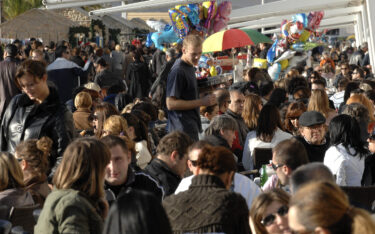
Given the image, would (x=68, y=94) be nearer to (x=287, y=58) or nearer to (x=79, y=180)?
(x=287, y=58)

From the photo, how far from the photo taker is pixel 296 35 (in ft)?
67.6

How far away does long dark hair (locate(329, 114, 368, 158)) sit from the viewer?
6188 millimetres

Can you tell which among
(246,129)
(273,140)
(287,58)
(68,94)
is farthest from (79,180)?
(287,58)

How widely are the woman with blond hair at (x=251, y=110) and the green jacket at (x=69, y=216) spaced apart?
491cm

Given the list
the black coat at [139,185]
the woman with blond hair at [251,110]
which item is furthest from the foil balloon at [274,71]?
the black coat at [139,185]

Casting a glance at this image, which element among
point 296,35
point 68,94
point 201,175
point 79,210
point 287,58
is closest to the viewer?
point 79,210

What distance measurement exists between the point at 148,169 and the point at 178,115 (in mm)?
1593

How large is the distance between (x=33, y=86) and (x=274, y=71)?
1263cm

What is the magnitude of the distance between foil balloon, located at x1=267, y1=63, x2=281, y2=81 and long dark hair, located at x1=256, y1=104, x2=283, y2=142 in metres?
10.1

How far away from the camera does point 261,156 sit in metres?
6.85

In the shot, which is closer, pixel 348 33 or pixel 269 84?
pixel 269 84

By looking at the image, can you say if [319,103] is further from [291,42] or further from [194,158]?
[291,42]

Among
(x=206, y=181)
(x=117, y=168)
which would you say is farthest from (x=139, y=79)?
(x=206, y=181)

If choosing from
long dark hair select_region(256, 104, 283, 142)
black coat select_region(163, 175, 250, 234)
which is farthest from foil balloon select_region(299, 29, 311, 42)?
black coat select_region(163, 175, 250, 234)
